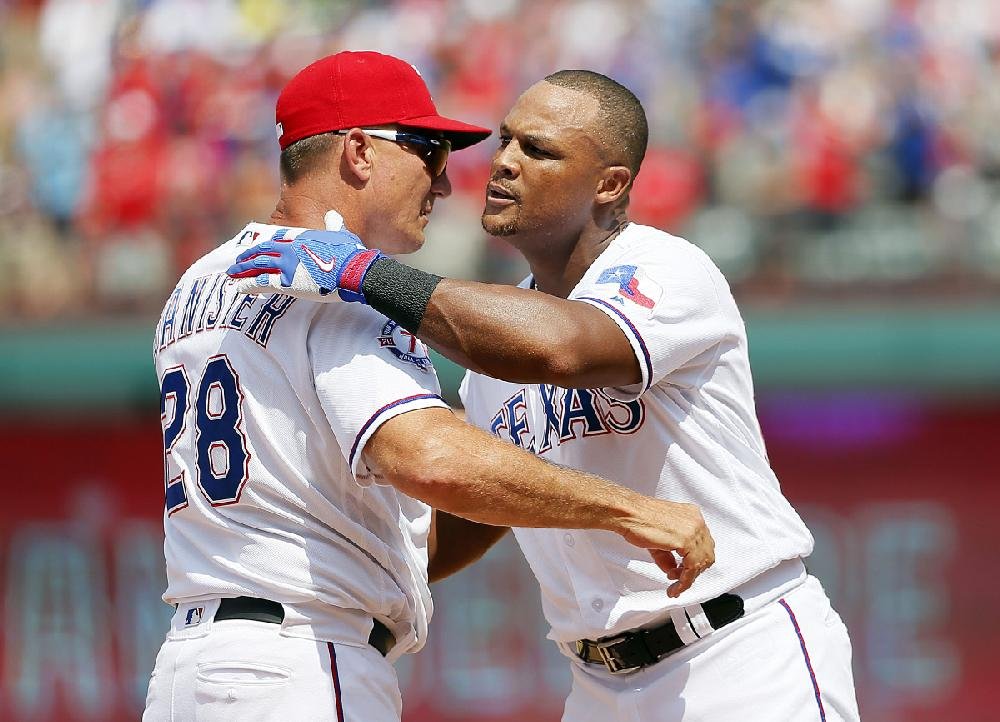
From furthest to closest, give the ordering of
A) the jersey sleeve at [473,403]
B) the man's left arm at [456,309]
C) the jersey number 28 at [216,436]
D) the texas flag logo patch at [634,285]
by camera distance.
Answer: the jersey sleeve at [473,403], the texas flag logo patch at [634,285], the jersey number 28 at [216,436], the man's left arm at [456,309]

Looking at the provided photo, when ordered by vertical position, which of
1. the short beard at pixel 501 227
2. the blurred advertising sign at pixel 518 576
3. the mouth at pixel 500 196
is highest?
the mouth at pixel 500 196

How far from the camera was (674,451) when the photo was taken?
3.35m

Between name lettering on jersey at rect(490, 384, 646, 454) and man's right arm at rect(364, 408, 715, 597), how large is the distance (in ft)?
1.26

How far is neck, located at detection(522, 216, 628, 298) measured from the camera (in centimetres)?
364

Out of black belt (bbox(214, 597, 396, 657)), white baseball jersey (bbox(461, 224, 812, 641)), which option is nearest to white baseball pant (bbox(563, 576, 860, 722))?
white baseball jersey (bbox(461, 224, 812, 641))

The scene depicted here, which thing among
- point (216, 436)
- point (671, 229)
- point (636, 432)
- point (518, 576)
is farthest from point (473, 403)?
point (518, 576)

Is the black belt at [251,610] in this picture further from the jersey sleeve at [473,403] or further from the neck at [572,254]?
the neck at [572,254]

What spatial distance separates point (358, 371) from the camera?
2906mm

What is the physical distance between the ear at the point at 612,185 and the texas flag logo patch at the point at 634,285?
40cm

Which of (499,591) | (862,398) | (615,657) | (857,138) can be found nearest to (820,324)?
(862,398)

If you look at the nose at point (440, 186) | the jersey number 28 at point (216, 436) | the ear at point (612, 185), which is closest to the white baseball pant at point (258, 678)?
the jersey number 28 at point (216, 436)

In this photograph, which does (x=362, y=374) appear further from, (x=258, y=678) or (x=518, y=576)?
(x=518, y=576)

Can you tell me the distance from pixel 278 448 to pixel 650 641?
40.0 inches

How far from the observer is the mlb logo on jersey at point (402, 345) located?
299cm
